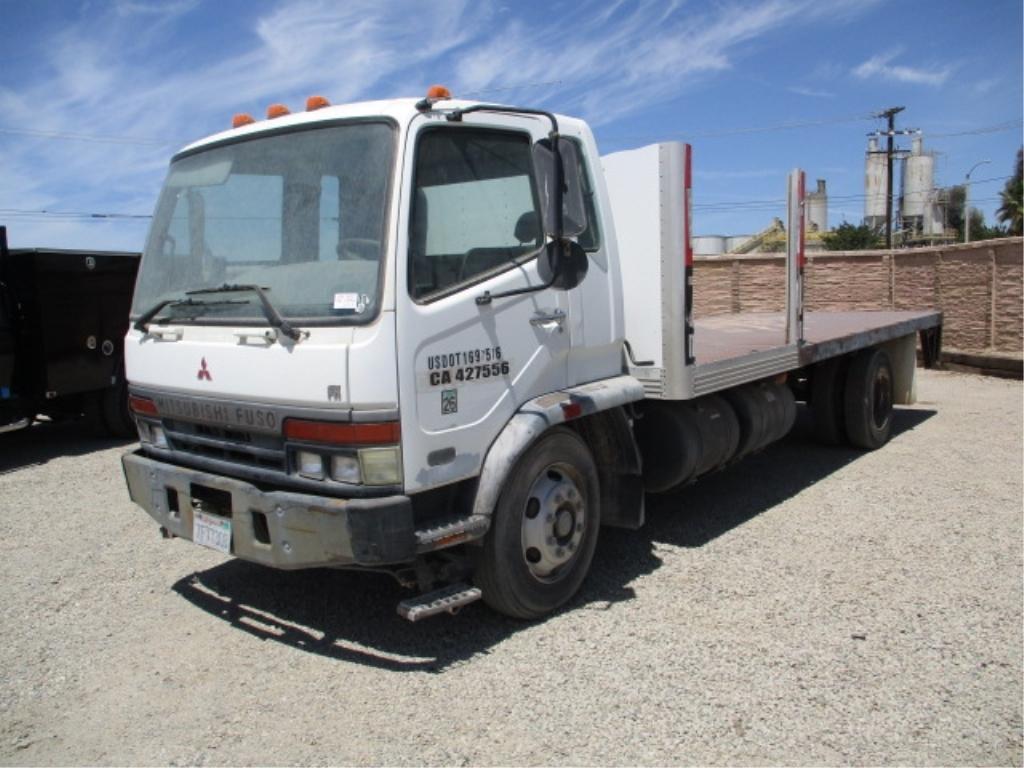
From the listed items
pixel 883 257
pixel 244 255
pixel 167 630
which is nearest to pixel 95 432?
pixel 167 630

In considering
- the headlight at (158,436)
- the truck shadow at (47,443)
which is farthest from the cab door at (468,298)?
the truck shadow at (47,443)

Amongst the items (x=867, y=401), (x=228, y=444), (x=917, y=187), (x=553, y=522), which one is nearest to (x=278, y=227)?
(x=228, y=444)

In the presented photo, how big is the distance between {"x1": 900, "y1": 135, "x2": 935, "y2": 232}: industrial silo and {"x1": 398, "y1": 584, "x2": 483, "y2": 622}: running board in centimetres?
4964

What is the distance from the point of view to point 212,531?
12.3ft

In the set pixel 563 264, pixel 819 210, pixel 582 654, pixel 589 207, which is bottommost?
pixel 582 654

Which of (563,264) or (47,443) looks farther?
(47,443)

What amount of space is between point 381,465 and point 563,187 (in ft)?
4.66

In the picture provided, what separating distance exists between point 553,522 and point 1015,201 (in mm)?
55551

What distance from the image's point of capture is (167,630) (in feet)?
13.8

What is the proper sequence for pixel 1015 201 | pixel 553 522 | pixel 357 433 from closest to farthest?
pixel 357 433, pixel 553 522, pixel 1015 201

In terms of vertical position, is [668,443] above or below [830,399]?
above

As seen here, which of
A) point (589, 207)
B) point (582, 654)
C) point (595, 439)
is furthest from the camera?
point (595, 439)

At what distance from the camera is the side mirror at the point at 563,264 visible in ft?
12.6

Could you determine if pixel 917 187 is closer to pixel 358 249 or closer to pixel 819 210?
pixel 819 210
